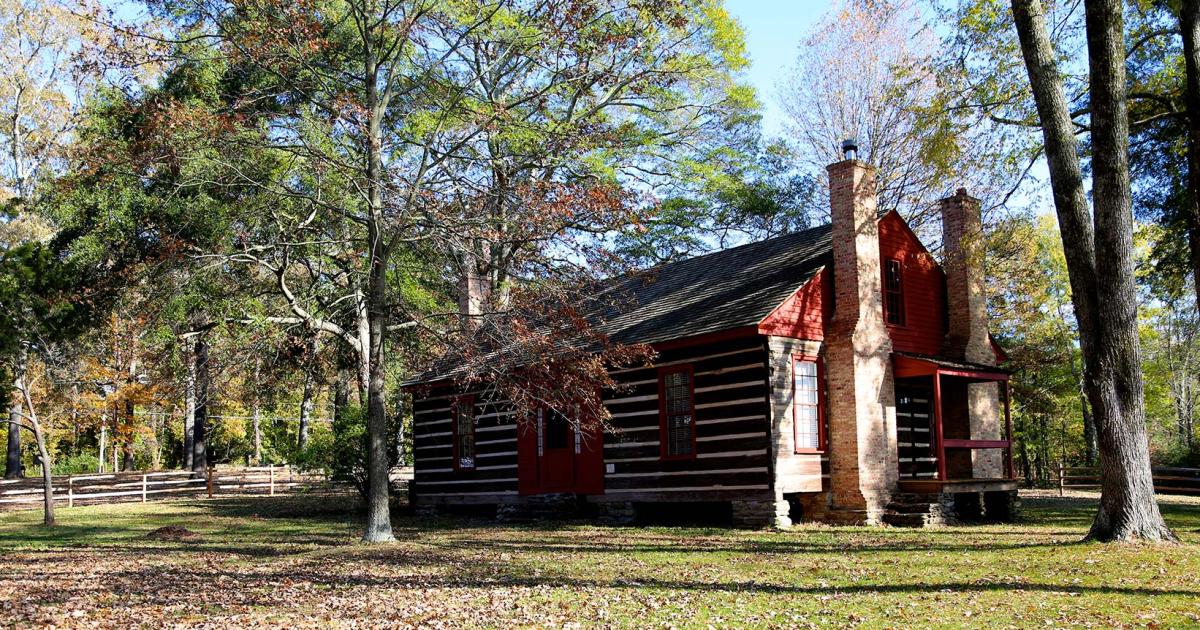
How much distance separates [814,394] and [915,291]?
13.1ft

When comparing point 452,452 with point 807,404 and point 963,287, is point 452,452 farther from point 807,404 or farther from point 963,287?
point 963,287

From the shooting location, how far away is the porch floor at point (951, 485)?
60.2ft

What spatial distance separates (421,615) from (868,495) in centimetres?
1133

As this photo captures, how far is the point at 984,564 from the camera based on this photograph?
39.5ft

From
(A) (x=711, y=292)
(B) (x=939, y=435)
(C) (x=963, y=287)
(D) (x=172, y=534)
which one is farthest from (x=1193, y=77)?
(D) (x=172, y=534)

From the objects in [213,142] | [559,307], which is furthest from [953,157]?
[213,142]

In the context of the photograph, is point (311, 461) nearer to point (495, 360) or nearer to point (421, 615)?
point (495, 360)

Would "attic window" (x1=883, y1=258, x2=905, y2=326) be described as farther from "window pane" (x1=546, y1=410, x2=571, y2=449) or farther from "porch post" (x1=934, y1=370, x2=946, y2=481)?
"window pane" (x1=546, y1=410, x2=571, y2=449)

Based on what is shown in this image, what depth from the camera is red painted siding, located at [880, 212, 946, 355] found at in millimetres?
20438

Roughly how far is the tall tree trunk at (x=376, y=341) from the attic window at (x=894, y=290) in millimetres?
10536

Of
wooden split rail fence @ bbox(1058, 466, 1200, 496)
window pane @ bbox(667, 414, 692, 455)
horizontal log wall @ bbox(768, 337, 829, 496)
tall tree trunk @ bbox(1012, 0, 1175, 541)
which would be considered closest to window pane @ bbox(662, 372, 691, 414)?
window pane @ bbox(667, 414, 692, 455)

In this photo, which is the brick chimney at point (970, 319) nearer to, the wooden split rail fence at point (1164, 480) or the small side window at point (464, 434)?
the wooden split rail fence at point (1164, 480)

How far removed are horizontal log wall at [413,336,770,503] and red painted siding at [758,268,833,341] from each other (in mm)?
514

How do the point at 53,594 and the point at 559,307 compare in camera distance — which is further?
the point at 559,307
